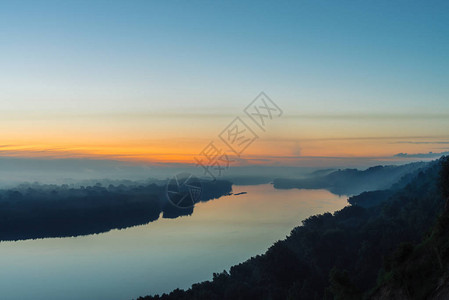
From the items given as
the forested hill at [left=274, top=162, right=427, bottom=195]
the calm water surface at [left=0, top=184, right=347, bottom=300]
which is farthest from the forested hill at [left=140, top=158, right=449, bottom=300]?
the forested hill at [left=274, top=162, right=427, bottom=195]

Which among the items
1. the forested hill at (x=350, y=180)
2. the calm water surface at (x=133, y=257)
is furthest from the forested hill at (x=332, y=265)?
the forested hill at (x=350, y=180)

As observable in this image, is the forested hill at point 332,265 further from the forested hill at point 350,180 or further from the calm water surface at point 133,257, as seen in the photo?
the forested hill at point 350,180

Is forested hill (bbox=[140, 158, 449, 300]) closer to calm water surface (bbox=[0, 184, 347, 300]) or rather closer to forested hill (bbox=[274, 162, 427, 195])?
calm water surface (bbox=[0, 184, 347, 300])

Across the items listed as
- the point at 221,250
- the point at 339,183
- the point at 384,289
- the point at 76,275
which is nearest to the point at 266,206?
the point at 221,250

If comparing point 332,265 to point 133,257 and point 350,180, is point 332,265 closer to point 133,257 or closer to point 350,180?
point 133,257

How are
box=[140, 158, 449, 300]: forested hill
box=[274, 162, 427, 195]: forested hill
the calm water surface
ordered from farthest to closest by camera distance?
box=[274, 162, 427, 195]: forested hill → the calm water surface → box=[140, 158, 449, 300]: forested hill

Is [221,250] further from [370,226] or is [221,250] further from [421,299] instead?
[421,299]
